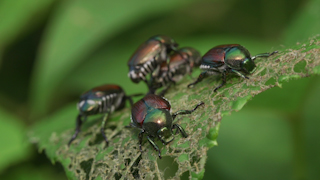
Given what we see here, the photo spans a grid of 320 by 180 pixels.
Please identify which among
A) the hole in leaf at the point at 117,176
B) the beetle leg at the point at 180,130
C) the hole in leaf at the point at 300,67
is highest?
the hole in leaf at the point at 300,67

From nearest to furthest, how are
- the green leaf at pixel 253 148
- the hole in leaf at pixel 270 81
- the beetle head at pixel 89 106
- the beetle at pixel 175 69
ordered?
the hole in leaf at pixel 270 81, the beetle head at pixel 89 106, the beetle at pixel 175 69, the green leaf at pixel 253 148

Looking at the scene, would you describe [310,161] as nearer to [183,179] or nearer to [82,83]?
[183,179]

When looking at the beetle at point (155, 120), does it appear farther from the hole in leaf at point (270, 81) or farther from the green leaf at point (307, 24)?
the green leaf at point (307, 24)

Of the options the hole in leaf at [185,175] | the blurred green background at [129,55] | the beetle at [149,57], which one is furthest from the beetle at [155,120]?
the blurred green background at [129,55]

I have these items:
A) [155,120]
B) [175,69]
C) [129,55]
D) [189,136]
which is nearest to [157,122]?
[155,120]

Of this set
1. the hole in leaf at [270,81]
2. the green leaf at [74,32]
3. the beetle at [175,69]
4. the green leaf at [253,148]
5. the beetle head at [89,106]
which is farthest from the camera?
the green leaf at [74,32]

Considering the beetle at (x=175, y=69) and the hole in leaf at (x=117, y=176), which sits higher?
the beetle at (x=175, y=69)
